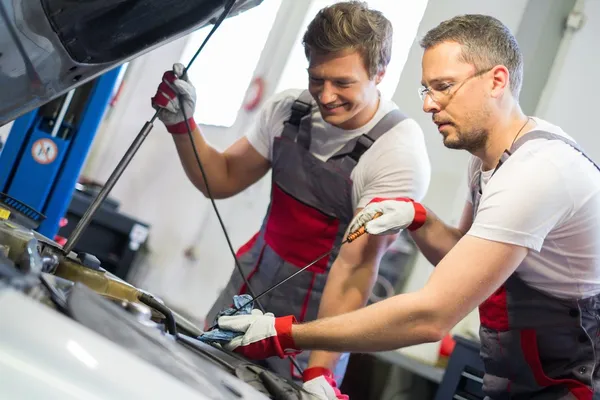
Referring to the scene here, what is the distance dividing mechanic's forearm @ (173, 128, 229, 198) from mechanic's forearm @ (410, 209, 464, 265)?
1.89 feet

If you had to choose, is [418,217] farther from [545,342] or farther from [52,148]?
[52,148]

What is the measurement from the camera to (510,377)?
137cm

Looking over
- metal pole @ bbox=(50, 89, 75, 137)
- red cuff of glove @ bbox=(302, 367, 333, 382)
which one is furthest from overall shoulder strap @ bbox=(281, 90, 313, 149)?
metal pole @ bbox=(50, 89, 75, 137)

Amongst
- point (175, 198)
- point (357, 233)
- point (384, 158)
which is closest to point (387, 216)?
point (357, 233)

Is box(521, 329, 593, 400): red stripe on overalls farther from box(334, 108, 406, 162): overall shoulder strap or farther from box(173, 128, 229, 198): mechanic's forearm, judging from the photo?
box(173, 128, 229, 198): mechanic's forearm

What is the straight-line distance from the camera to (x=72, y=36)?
1196mm

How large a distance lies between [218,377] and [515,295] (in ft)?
2.22

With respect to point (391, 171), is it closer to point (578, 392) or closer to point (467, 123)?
point (467, 123)

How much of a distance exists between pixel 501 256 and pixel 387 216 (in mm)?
288

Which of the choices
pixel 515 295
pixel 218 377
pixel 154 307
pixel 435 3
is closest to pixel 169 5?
pixel 154 307

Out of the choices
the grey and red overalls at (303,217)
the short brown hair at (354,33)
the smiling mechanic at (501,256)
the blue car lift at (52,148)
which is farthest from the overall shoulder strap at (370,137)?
the blue car lift at (52,148)

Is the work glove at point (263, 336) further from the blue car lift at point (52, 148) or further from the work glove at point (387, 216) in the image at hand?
the blue car lift at point (52, 148)

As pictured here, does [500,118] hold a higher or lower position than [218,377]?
higher

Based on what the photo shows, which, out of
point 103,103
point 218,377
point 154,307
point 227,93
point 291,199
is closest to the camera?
point 218,377
